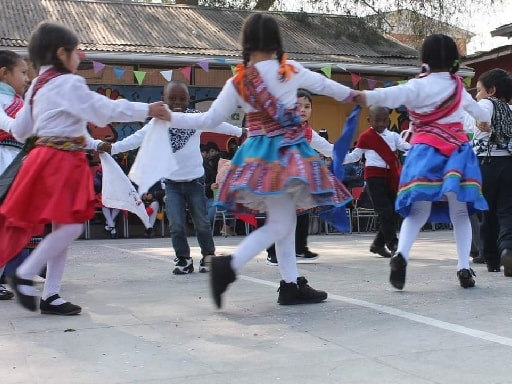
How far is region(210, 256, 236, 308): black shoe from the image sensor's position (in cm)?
449

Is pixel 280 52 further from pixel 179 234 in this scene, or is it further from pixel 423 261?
pixel 423 261

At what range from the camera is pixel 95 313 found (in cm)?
493

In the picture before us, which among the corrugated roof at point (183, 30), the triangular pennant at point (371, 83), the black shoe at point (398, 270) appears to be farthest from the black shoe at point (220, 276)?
the triangular pennant at point (371, 83)

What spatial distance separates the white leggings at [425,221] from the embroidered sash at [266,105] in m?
1.24

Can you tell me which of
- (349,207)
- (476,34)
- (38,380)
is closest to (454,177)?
(38,380)

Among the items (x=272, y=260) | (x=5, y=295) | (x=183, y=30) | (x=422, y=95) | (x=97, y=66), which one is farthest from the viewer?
(x=183, y=30)

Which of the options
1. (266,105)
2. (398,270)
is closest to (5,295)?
(266,105)

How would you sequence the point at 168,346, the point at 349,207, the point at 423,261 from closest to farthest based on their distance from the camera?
the point at 168,346
the point at 423,261
the point at 349,207

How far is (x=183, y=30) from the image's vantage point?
17141 mm

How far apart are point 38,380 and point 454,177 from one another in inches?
122

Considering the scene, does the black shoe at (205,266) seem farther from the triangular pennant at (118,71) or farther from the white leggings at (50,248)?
the triangular pennant at (118,71)

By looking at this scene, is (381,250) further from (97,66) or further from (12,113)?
(97,66)

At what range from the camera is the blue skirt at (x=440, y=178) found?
5.20 m

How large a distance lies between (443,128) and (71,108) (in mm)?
2556
